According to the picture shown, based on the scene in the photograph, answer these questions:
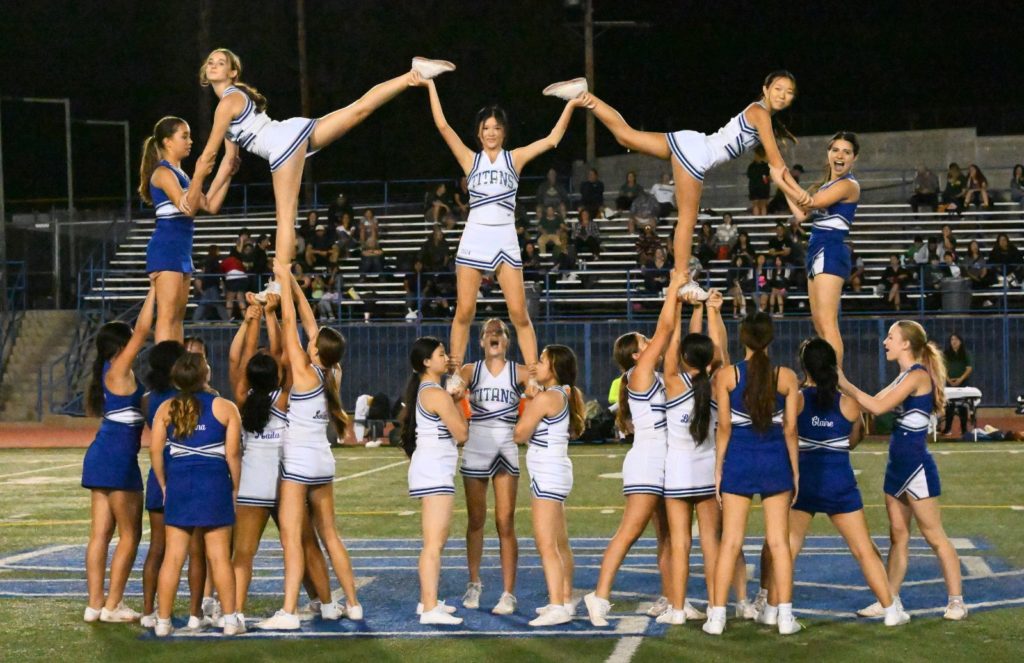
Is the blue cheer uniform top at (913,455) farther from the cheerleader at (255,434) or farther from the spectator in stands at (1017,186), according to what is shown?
the spectator in stands at (1017,186)

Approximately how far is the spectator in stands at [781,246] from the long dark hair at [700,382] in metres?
16.0

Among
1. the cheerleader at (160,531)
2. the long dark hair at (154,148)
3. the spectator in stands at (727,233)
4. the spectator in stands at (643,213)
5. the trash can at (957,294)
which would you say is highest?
the spectator in stands at (643,213)

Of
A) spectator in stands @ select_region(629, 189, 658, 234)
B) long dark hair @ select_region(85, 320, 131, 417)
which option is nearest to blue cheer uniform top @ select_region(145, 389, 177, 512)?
long dark hair @ select_region(85, 320, 131, 417)

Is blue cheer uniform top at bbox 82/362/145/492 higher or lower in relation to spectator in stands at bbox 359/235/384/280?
lower

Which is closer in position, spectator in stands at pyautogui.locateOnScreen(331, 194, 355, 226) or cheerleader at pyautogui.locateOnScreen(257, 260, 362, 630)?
cheerleader at pyautogui.locateOnScreen(257, 260, 362, 630)

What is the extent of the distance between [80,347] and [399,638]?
59.7 feet

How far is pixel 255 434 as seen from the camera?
782 cm

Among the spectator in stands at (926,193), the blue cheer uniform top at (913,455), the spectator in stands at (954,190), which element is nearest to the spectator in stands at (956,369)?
the spectator in stands at (954,190)

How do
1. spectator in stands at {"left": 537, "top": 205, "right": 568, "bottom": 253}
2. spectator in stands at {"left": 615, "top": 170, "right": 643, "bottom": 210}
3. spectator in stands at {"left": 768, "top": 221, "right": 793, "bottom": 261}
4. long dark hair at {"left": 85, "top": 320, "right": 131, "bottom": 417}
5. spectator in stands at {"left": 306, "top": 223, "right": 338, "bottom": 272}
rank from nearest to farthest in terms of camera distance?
long dark hair at {"left": 85, "top": 320, "right": 131, "bottom": 417}, spectator in stands at {"left": 768, "top": 221, "right": 793, "bottom": 261}, spectator in stands at {"left": 537, "top": 205, "right": 568, "bottom": 253}, spectator in stands at {"left": 306, "top": 223, "right": 338, "bottom": 272}, spectator in stands at {"left": 615, "top": 170, "right": 643, "bottom": 210}

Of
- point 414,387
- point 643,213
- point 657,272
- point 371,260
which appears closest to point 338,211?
point 371,260

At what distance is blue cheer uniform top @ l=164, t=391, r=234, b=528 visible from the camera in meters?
7.46

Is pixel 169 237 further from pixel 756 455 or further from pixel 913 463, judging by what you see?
pixel 913 463

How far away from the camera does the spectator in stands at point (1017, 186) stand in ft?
86.3

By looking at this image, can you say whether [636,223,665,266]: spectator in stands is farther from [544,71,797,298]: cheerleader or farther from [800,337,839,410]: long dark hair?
[800,337,839,410]: long dark hair
